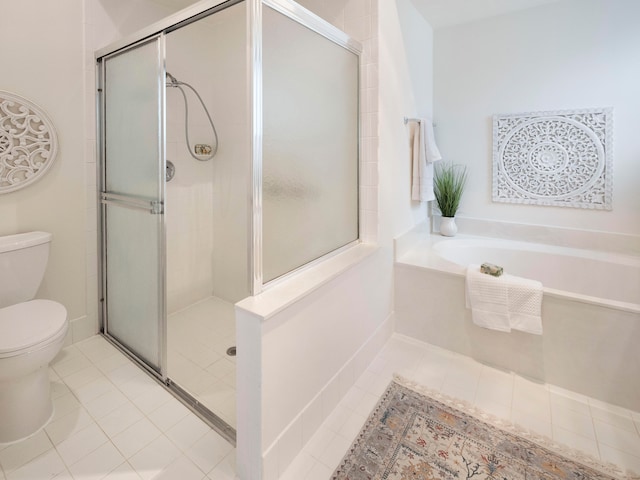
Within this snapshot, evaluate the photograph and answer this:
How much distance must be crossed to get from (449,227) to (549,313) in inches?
50.7

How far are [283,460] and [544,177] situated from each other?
2.73 metres

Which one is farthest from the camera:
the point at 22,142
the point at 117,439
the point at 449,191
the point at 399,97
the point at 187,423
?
the point at 449,191

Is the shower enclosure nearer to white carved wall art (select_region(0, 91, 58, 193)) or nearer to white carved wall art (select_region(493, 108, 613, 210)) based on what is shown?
white carved wall art (select_region(0, 91, 58, 193))

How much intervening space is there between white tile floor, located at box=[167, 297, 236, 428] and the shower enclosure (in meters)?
0.01

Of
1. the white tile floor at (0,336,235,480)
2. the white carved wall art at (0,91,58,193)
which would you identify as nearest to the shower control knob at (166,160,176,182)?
the white carved wall art at (0,91,58,193)

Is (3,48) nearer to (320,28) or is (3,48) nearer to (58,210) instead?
(58,210)

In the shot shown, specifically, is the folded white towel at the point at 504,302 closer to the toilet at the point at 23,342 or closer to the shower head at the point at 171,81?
the toilet at the point at 23,342

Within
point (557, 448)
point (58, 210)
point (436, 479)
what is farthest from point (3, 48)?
point (557, 448)

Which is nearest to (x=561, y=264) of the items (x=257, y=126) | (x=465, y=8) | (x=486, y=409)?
(x=486, y=409)

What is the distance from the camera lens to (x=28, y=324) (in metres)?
1.55

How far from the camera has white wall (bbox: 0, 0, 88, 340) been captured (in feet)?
6.08

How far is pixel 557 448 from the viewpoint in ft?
4.92

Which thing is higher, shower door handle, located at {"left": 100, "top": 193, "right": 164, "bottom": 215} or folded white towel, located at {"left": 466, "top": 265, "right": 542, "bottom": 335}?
shower door handle, located at {"left": 100, "top": 193, "right": 164, "bottom": 215}

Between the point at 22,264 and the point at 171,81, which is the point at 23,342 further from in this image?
the point at 171,81
